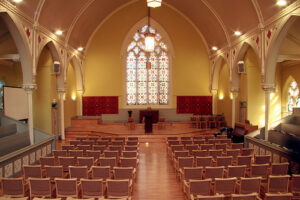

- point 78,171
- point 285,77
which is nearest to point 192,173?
point 78,171

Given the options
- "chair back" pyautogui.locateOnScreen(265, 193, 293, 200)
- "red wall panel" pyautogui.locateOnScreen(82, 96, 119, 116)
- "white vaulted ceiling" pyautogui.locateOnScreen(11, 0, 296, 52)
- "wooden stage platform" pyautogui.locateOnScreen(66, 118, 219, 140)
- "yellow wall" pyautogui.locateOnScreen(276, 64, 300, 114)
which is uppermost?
"white vaulted ceiling" pyautogui.locateOnScreen(11, 0, 296, 52)

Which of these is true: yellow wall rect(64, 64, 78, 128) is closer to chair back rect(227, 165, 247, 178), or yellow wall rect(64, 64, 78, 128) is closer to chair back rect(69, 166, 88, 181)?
chair back rect(69, 166, 88, 181)

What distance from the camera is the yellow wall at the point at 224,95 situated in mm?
16817

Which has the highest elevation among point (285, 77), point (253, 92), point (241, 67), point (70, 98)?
point (241, 67)

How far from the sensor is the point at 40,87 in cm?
1381

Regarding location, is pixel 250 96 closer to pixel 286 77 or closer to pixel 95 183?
pixel 286 77

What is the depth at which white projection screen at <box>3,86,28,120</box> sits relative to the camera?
35.7ft

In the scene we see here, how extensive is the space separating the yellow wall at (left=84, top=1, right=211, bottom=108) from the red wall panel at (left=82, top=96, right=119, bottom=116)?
1.19ft

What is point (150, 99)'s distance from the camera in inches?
766

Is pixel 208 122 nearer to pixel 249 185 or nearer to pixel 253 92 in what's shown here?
pixel 253 92

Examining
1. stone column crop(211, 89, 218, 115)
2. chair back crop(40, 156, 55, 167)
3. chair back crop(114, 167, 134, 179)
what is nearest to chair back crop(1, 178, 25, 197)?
chair back crop(40, 156, 55, 167)

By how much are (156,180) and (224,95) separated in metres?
12.5

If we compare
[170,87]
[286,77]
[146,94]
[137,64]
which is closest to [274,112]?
[286,77]

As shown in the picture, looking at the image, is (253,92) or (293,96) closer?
(253,92)
